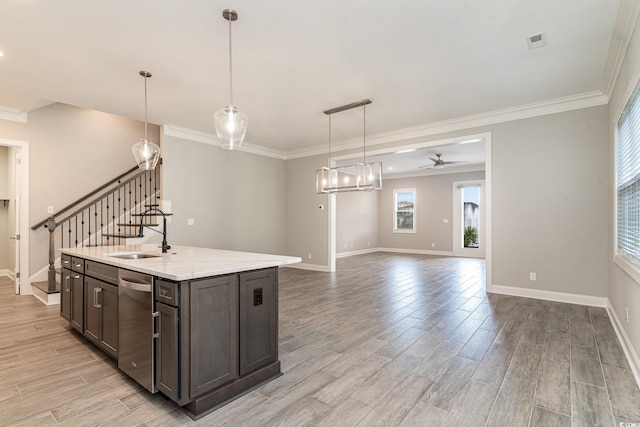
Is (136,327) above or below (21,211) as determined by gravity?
below

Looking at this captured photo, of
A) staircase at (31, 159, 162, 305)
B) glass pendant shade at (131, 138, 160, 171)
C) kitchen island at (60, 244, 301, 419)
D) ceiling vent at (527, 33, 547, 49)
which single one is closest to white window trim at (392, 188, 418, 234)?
staircase at (31, 159, 162, 305)

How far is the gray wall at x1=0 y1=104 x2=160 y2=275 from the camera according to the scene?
17.3 feet

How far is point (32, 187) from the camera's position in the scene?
527 cm

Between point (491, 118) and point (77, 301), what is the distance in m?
6.01

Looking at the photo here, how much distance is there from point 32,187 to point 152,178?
1897 mm

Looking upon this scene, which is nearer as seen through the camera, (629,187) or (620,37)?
(620,37)

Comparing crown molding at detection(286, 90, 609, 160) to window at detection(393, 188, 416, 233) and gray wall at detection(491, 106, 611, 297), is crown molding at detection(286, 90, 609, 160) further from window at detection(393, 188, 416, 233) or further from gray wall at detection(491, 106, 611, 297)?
window at detection(393, 188, 416, 233)

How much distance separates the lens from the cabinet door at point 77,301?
305 cm

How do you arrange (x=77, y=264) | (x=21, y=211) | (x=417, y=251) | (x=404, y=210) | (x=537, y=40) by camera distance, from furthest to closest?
(x=404, y=210)
(x=417, y=251)
(x=21, y=211)
(x=77, y=264)
(x=537, y=40)

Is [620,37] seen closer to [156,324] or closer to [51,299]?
[156,324]

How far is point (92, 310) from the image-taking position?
2.87m

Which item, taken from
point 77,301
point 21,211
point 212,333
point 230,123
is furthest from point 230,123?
point 21,211

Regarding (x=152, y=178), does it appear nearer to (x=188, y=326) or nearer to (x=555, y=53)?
(x=188, y=326)

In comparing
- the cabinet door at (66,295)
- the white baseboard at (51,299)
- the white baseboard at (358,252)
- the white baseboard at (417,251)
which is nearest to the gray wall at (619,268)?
the cabinet door at (66,295)
